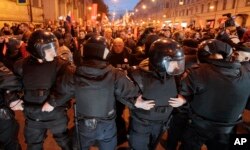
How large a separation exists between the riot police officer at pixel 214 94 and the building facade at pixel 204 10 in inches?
579

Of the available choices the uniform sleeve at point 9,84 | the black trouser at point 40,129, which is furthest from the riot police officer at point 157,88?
the uniform sleeve at point 9,84

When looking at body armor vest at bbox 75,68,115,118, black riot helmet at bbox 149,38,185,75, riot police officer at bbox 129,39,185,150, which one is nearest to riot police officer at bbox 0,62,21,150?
body armor vest at bbox 75,68,115,118

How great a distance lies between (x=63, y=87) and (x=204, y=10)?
3926 centimetres

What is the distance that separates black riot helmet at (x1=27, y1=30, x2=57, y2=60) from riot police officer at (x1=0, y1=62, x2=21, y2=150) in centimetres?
43

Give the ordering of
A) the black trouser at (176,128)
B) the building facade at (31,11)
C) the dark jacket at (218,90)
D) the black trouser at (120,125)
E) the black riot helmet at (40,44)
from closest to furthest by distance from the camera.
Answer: the dark jacket at (218,90) → the black riot helmet at (40,44) → the black trouser at (176,128) → the black trouser at (120,125) → the building facade at (31,11)

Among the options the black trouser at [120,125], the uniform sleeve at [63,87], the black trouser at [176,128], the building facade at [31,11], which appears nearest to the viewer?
the uniform sleeve at [63,87]

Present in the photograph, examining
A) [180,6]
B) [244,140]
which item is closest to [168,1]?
[180,6]

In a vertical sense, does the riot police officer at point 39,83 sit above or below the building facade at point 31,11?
below

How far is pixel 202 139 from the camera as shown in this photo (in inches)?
113

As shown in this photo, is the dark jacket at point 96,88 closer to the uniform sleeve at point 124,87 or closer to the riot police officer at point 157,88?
the uniform sleeve at point 124,87

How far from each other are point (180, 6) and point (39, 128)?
52111mm

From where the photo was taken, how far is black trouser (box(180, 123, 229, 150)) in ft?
9.13

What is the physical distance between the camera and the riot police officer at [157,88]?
2582 millimetres

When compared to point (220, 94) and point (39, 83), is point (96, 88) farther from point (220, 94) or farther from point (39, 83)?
point (220, 94)
